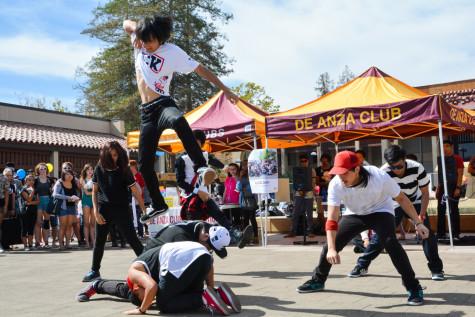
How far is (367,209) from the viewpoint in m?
5.36

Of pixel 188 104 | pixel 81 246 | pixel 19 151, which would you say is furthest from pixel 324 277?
pixel 188 104

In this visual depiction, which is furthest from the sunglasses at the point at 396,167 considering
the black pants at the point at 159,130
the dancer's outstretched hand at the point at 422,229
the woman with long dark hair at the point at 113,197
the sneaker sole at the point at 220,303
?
the woman with long dark hair at the point at 113,197

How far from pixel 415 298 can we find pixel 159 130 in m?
2.79

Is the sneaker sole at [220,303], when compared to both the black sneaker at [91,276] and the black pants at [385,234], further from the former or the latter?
the black sneaker at [91,276]

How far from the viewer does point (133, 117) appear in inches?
1348

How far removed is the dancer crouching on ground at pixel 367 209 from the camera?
492 cm

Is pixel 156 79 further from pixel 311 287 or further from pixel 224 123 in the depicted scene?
pixel 224 123

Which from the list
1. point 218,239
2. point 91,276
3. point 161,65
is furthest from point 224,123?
point 218,239

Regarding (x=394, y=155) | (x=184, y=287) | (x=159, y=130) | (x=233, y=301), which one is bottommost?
(x=233, y=301)

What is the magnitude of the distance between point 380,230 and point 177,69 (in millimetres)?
2456

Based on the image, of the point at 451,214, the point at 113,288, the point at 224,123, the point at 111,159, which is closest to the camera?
the point at 113,288

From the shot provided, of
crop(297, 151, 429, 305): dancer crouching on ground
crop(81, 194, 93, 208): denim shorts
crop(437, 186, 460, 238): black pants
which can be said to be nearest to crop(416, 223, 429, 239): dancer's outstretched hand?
crop(297, 151, 429, 305): dancer crouching on ground

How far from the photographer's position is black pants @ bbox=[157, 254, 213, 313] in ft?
16.0

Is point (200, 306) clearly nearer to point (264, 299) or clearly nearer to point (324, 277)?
point (264, 299)
